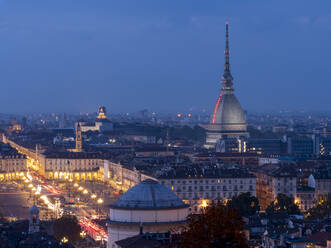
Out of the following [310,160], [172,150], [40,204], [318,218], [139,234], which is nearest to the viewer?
[139,234]

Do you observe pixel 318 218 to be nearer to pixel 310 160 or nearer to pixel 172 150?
pixel 310 160

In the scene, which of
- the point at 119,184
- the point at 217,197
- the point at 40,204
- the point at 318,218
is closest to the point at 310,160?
the point at 119,184

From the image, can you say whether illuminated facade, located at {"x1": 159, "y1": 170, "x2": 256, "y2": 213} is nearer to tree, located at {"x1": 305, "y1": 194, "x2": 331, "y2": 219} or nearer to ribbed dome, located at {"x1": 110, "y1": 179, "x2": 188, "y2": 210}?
tree, located at {"x1": 305, "y1": 194, "x2": 331, "y2": 219}

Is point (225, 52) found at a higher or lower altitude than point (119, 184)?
higher

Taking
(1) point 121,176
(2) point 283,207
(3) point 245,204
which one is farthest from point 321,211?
(1) point 121,176

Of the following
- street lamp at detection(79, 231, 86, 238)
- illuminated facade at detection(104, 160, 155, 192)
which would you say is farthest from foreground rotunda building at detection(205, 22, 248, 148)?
street lamp at detection(79, 231, 86, 238)

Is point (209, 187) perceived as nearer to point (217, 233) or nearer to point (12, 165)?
point (12, 165)

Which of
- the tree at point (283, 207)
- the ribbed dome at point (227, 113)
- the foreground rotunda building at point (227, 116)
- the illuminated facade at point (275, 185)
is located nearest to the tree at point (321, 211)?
the tree at point (283, 207)

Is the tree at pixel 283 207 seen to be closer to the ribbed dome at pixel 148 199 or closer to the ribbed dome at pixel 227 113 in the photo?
the ribbed dome at pixel 148 199
